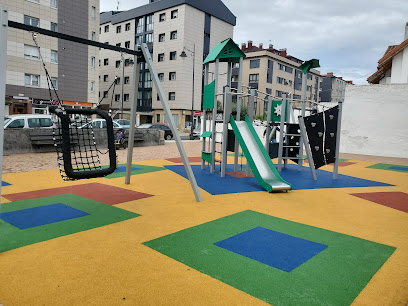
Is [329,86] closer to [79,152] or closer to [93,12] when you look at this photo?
[93,12]

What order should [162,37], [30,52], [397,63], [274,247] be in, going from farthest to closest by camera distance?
[162,37], [30,52], [397,63], [274,247]

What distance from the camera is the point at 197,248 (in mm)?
3201

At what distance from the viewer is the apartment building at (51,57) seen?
25062 mm

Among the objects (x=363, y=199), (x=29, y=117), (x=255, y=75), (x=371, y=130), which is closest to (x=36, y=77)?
(x=29, y=117)

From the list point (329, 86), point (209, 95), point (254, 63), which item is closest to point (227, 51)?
point (209, 95)

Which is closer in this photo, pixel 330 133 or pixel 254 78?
pixel 330 133

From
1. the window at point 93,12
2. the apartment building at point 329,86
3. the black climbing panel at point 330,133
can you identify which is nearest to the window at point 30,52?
the window at point 93,12

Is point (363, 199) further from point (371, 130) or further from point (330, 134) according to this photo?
point (371, 130)

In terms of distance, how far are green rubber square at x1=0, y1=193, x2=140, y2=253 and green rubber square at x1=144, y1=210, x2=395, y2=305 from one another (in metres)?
1.04

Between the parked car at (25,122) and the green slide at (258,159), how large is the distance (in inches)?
324

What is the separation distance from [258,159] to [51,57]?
2740cm

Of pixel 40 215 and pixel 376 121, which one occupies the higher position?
pixel 376 121

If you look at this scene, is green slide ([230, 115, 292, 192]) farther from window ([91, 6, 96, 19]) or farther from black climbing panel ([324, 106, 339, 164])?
window ([91, 6, 96, 19])

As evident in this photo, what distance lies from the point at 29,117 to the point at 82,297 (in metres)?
12.0
